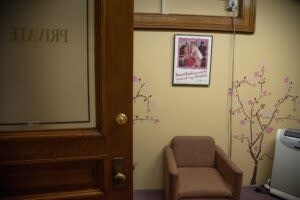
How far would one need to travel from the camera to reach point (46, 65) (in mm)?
1111

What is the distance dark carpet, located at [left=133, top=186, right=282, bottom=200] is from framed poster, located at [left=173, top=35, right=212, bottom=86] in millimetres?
1179

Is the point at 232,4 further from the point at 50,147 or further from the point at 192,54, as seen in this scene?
the point at 50,147

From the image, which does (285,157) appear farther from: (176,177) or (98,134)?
(98,134)

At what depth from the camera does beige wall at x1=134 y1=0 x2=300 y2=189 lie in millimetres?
2598

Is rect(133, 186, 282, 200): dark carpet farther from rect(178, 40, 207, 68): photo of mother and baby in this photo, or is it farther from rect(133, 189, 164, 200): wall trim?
rect(178, 40, 207, 68): photo of mother and baby

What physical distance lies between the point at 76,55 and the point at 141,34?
4.85 feet

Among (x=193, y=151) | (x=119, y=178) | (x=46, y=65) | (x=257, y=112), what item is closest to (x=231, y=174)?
(x=193, y=151)

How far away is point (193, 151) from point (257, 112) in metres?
0.82

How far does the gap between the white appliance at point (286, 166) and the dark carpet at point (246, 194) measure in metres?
0.09

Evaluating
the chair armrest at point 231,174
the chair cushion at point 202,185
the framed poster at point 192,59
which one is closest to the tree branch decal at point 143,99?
the framed poster at point 192,59

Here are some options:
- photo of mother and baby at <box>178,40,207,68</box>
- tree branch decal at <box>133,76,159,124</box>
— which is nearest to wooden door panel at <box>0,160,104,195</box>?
tree branch decal at <box>133,76,159,124</box>

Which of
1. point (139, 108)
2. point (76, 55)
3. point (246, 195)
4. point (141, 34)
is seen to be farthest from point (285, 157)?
point (76, 55)

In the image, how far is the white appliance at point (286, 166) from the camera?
2.42 metres

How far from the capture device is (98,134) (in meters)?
1.15
